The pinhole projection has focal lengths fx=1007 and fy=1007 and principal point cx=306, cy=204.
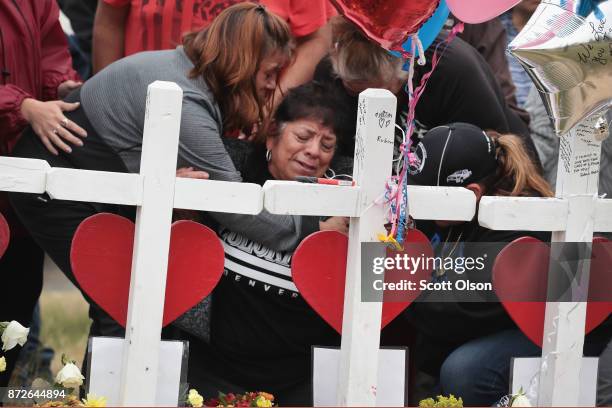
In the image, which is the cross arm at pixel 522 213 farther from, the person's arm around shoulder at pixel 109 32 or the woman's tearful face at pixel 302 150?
the person's arm around shoulder at pixel 109 32

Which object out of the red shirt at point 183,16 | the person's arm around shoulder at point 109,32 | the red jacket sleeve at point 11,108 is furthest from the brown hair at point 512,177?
the person's arm around shoulder at point 109,32

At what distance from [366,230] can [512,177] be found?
611mm

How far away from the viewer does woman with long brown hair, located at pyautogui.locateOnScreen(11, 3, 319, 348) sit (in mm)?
2438

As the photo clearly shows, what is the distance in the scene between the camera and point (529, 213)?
6.77 ft

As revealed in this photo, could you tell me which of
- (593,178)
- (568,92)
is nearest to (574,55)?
(568,92)

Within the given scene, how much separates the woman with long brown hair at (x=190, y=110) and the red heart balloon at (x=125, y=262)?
1.25 ft

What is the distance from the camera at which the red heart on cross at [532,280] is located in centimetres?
212

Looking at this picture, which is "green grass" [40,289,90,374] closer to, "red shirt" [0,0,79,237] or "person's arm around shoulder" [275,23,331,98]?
"red shirt" [0,0,79,237]

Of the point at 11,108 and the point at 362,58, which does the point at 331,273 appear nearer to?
the point at 362,58

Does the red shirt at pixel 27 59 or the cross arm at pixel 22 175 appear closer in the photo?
the cross arm at pixel 22 175

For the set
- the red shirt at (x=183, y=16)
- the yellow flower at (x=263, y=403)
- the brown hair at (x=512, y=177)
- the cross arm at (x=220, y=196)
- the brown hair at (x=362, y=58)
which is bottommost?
the yellow flower at (x=263, y=403)

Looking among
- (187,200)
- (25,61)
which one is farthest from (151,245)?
(25,61)

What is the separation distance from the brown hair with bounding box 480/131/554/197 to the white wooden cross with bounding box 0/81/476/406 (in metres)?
0.43

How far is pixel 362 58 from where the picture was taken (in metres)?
2.63
